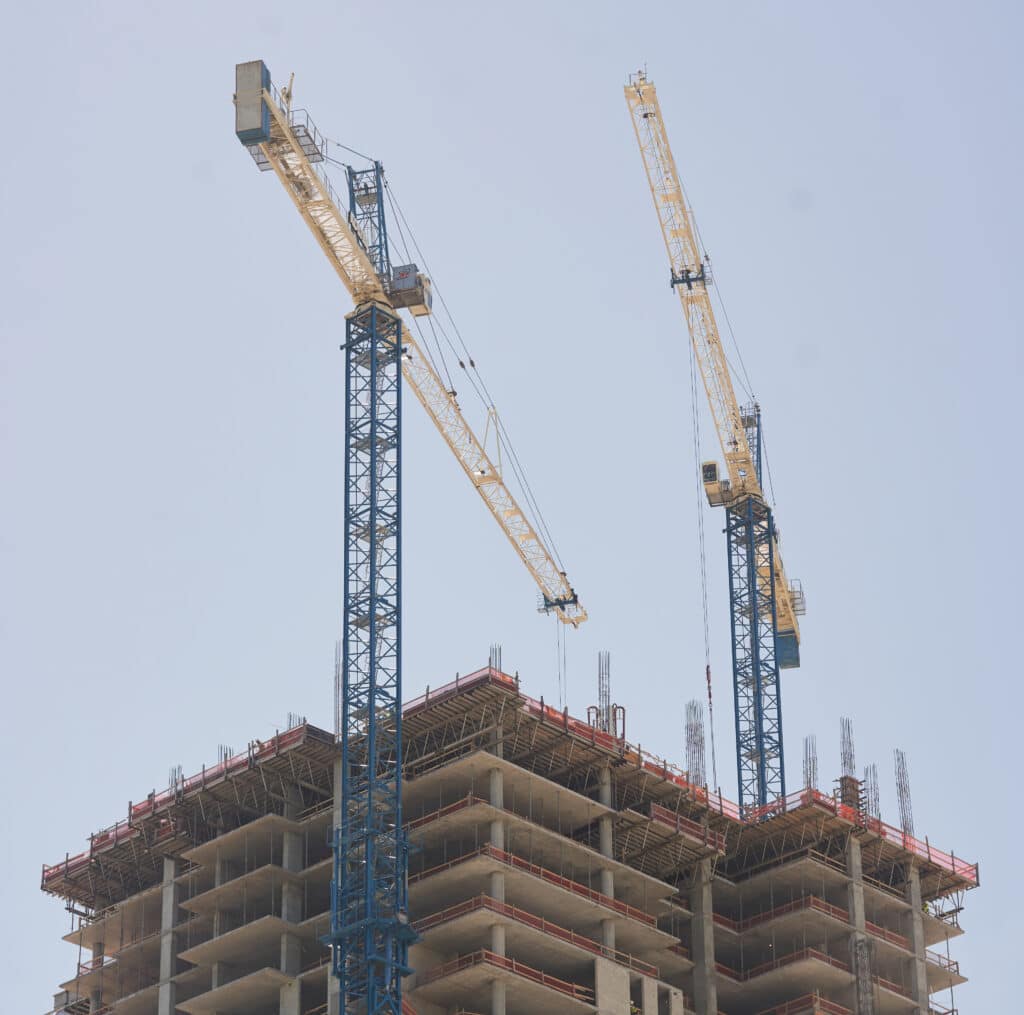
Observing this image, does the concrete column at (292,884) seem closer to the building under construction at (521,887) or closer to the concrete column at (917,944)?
the building under construction at (521,887)

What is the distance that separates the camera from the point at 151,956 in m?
135

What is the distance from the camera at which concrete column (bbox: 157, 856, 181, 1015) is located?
12812 cm

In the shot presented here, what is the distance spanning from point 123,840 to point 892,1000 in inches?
1621

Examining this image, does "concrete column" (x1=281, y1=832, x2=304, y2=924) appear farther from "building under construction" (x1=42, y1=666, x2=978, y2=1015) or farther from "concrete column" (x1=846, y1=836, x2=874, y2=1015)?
"concrete column" (x1=846, y1=836, x2=874, y2=1015)

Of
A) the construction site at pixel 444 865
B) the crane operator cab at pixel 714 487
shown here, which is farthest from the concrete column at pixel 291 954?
the crane operator cab at pixel 714 487

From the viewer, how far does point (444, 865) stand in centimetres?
12275

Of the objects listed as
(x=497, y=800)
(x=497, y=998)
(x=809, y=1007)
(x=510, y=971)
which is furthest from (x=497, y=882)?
(x=809, y=1007)

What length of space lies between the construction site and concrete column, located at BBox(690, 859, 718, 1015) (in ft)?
0.49

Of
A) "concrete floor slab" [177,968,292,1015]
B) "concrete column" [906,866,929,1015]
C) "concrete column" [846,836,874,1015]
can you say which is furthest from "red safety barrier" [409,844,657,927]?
"concrete column" [906,866,929,1015]

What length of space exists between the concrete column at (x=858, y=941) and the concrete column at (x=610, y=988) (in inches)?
595

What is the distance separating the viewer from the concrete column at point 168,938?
128125mm

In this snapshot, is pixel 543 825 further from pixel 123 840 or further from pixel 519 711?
pixel 123 840

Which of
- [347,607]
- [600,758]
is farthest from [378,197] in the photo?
[600,758]

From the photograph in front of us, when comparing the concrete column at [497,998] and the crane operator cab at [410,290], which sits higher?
the crane operator cab at [410,290]
